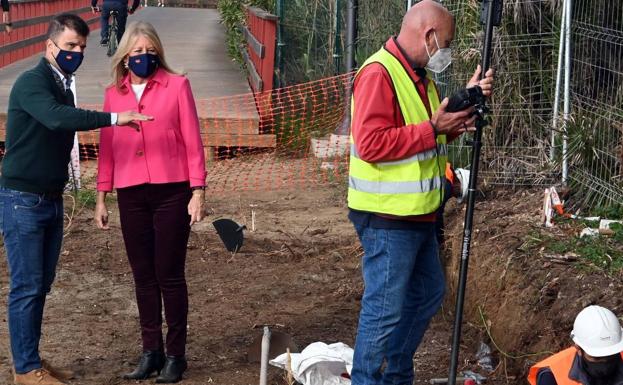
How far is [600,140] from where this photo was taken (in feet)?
26.6

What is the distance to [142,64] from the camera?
570 centimetres

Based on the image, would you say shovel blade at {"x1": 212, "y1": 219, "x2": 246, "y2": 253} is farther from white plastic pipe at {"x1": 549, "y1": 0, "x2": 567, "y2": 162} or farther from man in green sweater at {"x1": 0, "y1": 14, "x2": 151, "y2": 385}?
man in green sweater at {"x1": 0, "y1": 14, "x2": 151, "y2": 385}

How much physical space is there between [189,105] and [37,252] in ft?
3.53

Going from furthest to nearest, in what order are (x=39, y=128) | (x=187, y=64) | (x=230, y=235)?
(x=187, y=64)
(x=230, y=235)
(x=39, y=128)

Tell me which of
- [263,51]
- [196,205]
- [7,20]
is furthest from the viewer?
[7,20]

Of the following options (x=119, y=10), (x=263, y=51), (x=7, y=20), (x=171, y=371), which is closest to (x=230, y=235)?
(x=171, y=371)

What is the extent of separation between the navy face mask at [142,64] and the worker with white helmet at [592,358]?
2.47 meters

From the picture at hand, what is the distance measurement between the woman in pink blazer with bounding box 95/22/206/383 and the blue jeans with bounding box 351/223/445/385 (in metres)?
1.21

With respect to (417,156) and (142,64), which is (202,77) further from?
(417,156)

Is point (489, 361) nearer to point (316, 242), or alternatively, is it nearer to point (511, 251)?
point (511, 251)

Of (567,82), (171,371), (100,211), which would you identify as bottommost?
(171,371)

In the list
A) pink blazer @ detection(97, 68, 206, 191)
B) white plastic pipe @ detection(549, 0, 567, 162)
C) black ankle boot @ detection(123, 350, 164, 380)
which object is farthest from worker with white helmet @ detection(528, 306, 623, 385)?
white plastic pipe @ detection(549, 0, 567, 162)

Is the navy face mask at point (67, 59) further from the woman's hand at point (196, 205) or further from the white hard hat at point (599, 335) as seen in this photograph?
the white hard hat at point (599, 335)

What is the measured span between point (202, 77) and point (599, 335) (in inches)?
507
